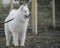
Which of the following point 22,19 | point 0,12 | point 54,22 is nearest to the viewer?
point 22,19

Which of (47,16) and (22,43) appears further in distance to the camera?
(47,16)

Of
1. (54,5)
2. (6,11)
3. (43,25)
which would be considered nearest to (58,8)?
(54,5)

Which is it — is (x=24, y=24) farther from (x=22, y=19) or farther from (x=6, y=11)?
(x=6, y=11)

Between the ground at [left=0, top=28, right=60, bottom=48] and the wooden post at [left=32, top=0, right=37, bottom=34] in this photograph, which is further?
the wooden post at [left=32, top=0, right=37, bottom=34]

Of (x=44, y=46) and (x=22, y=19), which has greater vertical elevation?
(x=22, y=19)

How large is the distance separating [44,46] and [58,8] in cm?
569

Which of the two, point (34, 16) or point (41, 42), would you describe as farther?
point (34, 16)

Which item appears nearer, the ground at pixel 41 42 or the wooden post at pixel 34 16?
the ground at pixel 41 42

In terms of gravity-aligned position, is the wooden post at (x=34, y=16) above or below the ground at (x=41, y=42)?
above

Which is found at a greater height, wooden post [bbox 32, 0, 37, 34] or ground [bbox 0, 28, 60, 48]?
wooden post [bbox 32, 0, 37, 34]

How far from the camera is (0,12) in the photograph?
10750mm

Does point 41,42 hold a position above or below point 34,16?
below

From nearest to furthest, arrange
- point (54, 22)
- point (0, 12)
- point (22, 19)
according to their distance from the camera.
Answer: point (22, 19) < point (0, 12) < point (54, 22)

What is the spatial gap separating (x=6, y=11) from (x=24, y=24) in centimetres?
429
